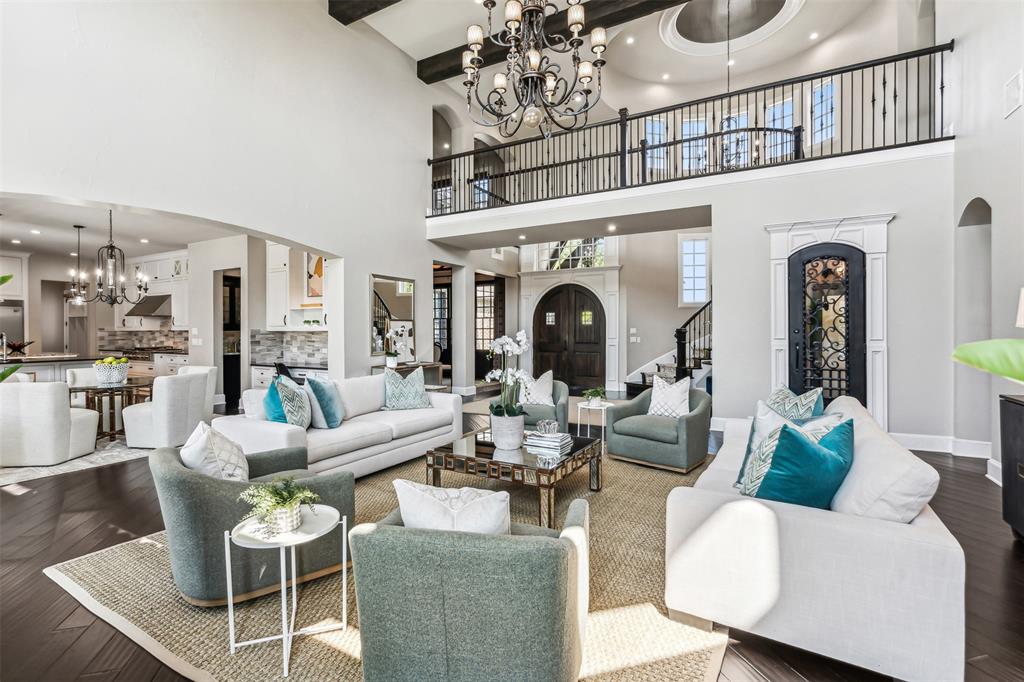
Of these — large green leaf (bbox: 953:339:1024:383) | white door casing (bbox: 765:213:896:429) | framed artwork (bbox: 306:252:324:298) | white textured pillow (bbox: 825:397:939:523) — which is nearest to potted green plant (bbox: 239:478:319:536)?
large green leaf (bbox: 953:339:1024:383)

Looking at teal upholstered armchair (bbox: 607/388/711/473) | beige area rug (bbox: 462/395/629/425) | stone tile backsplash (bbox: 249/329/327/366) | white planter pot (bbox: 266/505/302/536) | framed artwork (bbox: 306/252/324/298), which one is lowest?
beige area rug (bbox: 462/395/629/425)

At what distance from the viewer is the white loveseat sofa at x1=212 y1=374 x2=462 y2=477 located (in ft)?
11.5

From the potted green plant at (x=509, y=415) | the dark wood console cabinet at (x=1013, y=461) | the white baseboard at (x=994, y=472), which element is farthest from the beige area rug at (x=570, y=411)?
the dark wood console cabinet at (x=1013, y=461)

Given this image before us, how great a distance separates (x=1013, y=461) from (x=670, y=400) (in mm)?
2216

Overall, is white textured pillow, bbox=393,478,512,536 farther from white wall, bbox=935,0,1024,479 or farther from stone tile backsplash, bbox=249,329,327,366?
stone tile backsplash, bbox=249,329,327,366

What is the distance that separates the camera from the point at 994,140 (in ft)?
12.3

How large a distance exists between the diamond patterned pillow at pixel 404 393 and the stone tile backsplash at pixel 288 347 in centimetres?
327

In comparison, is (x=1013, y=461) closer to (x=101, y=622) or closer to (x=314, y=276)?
(x=101, y=622)

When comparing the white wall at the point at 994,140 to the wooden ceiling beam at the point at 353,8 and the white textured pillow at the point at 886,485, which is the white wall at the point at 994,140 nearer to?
the white textured pillow at the point at 886,485

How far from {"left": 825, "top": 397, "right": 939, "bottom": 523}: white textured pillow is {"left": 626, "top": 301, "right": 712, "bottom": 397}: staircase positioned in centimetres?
569

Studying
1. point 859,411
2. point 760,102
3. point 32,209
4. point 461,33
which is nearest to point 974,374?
point 859,411

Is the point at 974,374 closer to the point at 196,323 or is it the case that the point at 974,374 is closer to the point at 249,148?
the point at 249,148

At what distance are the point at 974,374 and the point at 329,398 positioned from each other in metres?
6.10

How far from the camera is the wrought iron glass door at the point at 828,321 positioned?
4.97 metres
